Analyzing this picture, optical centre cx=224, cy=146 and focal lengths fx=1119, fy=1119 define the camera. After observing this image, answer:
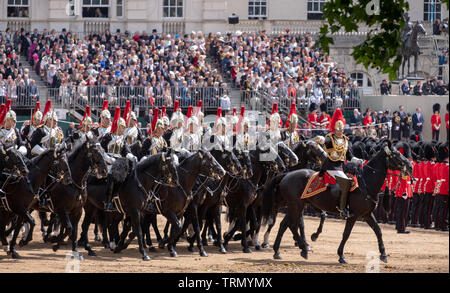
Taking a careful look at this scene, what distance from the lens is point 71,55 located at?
112 feet

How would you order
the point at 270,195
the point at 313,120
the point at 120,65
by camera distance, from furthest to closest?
1. the point at 120,65
2. the point at 313,120
3. the point at 270,195

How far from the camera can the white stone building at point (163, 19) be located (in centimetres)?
3984

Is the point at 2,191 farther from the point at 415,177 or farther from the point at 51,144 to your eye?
the point at 415,177

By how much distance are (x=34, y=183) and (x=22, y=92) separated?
1444cm

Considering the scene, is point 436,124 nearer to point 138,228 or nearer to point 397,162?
point 397,162

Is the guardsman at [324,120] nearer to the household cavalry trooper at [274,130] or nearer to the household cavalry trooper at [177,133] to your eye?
the household cavalry trooper at [274,130]

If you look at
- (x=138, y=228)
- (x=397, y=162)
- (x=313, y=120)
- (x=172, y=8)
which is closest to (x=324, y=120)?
(x=313, y=120)

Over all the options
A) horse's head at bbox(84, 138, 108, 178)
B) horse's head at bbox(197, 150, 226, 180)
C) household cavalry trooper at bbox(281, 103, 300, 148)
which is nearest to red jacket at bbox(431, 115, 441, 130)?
household cavalry trooper at bbox(281, 103, 300, 148)

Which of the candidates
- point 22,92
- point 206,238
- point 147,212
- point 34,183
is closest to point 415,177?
point 206,238

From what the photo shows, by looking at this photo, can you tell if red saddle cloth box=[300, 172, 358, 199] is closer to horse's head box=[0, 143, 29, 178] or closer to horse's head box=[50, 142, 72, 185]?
horse's head box=[50, 142, 72, 185]

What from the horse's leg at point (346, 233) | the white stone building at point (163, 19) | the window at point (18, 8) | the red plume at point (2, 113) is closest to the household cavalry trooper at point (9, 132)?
the red plume at point (2, 113)

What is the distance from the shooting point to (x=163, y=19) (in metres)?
40.3

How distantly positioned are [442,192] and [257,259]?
18.1 ft

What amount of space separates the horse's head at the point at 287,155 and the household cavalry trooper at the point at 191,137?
1502 millimetres
